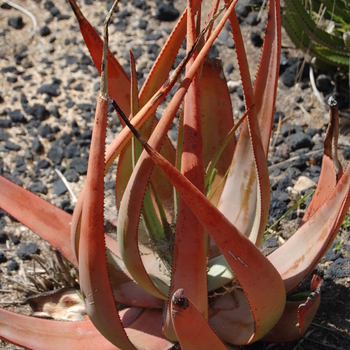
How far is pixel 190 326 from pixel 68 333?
0.55m

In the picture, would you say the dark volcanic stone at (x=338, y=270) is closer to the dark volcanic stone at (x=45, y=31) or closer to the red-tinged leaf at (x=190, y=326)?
the red-tinged leaf at (x=190, y=326)

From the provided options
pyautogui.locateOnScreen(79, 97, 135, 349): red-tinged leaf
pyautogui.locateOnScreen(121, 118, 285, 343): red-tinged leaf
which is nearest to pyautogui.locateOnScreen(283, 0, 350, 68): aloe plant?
pyautogui.locateOnScreen(121, 118, 285, 343): red-tinged leaf

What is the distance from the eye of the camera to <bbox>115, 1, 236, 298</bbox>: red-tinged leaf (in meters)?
0.97

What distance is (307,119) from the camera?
7.63 feet

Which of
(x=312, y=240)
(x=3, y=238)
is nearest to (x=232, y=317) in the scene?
(x=312, y=240)

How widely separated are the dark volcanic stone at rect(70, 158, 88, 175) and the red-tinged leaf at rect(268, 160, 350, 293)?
3.76ft

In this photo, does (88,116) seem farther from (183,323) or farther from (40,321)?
(183,323)

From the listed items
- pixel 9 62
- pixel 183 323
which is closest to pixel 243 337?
pixel 183 323

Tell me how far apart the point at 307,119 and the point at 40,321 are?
157 cm

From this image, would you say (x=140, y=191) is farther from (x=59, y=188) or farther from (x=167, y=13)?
(x=167, y=13)

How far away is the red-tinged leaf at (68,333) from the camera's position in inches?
51.5

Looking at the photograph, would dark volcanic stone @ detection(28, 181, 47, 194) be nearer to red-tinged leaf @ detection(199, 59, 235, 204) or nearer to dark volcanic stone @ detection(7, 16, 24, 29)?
red-tinged leaf @ detection(199, 59, 235, 204)

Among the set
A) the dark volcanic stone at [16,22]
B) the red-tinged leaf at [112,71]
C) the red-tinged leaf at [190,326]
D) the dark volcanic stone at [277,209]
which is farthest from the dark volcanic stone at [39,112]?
the red-tinged leaf at [190,326]

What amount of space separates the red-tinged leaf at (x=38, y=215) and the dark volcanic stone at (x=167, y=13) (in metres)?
1.70
